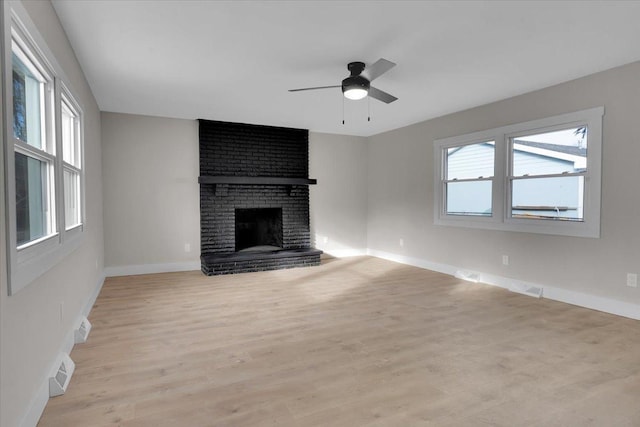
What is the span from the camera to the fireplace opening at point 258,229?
6.14 m

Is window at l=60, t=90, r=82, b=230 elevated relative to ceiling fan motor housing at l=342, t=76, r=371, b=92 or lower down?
lower down

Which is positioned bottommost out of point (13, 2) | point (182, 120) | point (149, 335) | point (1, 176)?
point (149, 335)

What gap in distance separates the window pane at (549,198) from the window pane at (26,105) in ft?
15.6

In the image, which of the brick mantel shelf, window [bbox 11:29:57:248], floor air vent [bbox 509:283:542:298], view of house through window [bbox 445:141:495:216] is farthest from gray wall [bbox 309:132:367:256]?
window [bbox 11:29:57:248]

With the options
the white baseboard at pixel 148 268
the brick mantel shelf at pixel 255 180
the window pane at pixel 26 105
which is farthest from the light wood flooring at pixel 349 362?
the brick mantel shelf at pixel 255 180

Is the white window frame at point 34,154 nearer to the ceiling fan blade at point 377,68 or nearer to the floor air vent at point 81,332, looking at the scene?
the floor air vent at point 81,332

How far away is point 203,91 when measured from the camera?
4.16 meters

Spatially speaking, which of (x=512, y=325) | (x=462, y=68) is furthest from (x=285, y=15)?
(x=512, y=325)

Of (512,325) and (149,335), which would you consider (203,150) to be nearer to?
(149,335)

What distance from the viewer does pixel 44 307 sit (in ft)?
6.69

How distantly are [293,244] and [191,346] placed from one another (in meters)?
3.71

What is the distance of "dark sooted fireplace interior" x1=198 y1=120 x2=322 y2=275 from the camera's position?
5621 mm

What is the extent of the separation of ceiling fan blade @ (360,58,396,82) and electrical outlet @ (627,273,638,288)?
2.98 m

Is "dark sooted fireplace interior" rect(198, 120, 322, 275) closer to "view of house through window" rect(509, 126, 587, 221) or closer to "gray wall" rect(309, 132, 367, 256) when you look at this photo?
"gray wall" rect(309, 132, 367, 256)
